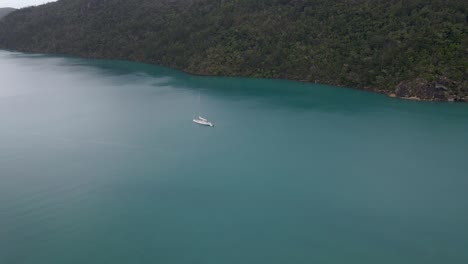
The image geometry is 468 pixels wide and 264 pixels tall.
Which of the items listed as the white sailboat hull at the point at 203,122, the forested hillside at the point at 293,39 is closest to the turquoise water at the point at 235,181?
the white sailboat hull at the point at 203,122

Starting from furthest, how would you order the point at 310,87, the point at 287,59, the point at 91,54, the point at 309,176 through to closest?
the point at 91,54, the point at 287,59, the point at 310,87, the point at 309,176

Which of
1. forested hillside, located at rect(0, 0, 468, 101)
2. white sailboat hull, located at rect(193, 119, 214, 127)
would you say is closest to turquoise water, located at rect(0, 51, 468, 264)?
white sailboat hull, located at rect(193, 119, 214, 127)

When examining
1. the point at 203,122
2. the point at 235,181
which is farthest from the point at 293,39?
the point at 235,181

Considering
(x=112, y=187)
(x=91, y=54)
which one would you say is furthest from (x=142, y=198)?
(x=91, y=54)

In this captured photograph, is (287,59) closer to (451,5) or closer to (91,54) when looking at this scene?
(451,5)

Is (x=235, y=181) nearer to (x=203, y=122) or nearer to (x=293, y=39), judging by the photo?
(x=203, y=122)

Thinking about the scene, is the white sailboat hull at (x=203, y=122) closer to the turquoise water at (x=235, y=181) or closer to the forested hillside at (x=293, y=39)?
the turquoise water at (x=235, y=181)

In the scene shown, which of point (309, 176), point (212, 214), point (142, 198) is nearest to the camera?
point (212, 214)
